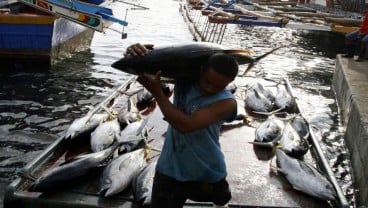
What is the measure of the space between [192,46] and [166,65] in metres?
0.36

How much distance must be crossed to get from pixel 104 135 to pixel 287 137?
294cm

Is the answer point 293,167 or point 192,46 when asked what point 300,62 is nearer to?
point 293,167

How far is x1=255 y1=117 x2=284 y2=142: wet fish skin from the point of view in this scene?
22.2 ft

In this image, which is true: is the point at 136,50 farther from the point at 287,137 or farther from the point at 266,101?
the point at 266,101

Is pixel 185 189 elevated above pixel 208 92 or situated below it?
below

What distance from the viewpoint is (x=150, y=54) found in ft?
11.7

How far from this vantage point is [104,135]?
6.28 m

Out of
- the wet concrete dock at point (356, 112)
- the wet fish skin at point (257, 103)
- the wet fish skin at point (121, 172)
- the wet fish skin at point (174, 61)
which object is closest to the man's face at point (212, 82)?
the wet fish skin at point (174, 61)

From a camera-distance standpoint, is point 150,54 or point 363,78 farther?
point 363,78

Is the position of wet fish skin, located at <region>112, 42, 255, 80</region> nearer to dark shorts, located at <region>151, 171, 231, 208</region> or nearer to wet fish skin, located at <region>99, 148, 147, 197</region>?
dark shorts, located at <region>151, 171, 231, 208</region>

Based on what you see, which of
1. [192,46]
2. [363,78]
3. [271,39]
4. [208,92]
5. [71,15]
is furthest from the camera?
[271,39]

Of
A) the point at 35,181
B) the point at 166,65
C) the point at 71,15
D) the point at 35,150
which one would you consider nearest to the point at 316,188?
the point at 166,65

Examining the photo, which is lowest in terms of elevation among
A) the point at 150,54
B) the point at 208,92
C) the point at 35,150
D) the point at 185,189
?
the point at 35,150

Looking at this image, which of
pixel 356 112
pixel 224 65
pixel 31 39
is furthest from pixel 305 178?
pixel 31 39
